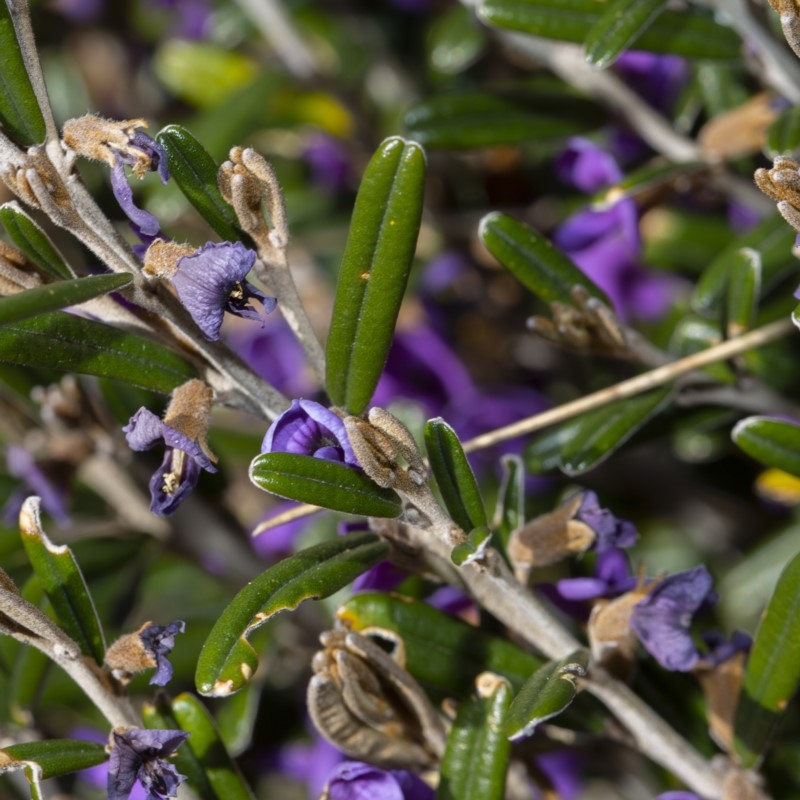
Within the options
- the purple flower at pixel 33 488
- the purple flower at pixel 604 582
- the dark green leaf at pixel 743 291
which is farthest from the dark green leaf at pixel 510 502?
the purple flower at pixel 33 488

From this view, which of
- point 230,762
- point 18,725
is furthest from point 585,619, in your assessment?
point 18,725

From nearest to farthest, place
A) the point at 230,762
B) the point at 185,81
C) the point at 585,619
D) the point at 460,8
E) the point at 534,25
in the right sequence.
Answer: the point at 230,762 < the point at 585,619 < the point at 534,25 < the point at 460,8 < the point at 185,81

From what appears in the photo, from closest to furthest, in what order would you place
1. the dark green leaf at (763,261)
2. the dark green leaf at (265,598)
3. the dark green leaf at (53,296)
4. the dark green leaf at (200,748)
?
the dark green leaf at (53,296)
the dark green leaf at (265,598)
the dark green leaf at (200,748)
the dark green leaf at (763,261)

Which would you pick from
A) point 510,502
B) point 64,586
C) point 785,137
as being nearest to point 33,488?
point 64,586

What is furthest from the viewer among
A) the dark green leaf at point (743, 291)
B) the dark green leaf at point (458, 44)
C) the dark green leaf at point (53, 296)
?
the dark green leaf at point (458, 44)

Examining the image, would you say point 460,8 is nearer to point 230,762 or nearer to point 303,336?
point 303,336

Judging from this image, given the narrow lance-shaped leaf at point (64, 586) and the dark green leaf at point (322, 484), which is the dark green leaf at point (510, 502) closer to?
the dark green leaf at point (322, 484)
